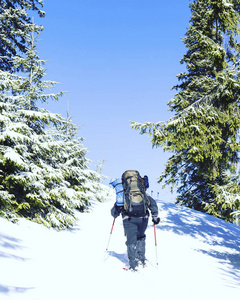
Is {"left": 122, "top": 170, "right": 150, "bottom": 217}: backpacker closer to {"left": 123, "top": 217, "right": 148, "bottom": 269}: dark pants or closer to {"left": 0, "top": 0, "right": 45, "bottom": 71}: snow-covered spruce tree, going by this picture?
{"left": 123, "top": 217, "right": 148, "bottom": 269}: dark pants

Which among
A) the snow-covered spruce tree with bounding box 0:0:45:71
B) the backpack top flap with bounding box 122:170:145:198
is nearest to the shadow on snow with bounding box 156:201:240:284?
the backpack top flap with bounding box 122:170:145:198

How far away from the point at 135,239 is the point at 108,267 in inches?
30.1

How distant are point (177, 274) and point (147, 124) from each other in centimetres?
459

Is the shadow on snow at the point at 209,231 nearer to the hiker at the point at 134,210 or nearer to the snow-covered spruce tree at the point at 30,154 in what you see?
the hiker at the point at 134,210

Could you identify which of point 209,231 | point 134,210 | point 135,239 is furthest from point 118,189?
point 209,231

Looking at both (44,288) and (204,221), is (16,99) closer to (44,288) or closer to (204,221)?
(44,288)

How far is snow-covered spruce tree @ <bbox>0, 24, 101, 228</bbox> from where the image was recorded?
650cm

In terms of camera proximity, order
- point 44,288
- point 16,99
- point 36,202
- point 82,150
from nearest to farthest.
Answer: point 44,288 → point 36,202 → point 16,99 → point 82,150

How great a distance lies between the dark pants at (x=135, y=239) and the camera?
194 inches

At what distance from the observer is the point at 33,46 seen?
8766 mm

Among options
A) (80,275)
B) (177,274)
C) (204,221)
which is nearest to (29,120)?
(80,275)

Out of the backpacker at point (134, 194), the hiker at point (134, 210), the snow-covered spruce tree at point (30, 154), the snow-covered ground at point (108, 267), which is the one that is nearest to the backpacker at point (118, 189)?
the hiker at point (134, 210)

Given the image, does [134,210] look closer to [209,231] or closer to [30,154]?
[30,154]

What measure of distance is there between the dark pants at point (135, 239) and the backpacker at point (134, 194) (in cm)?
18
